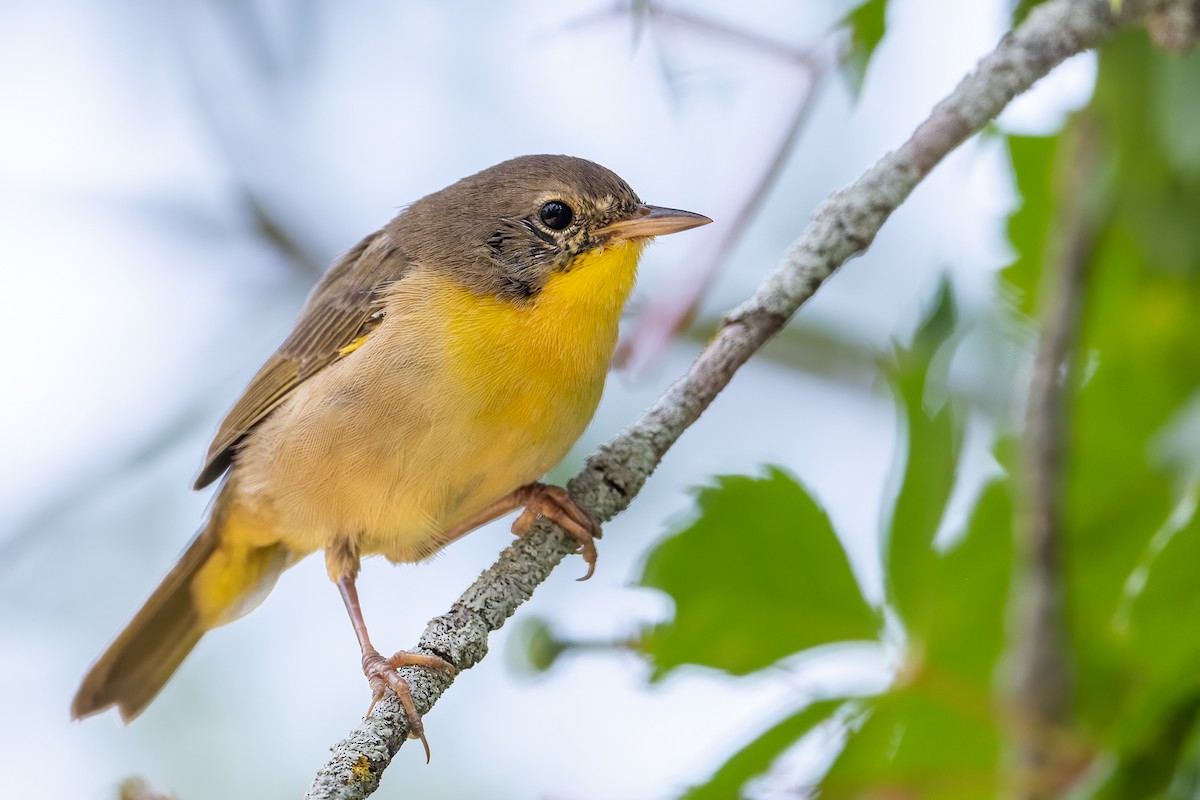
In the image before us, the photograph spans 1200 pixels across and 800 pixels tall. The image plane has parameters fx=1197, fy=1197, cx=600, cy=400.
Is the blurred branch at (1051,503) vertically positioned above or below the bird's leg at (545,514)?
below

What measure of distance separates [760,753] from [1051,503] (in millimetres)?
1002

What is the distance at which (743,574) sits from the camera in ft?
9.91

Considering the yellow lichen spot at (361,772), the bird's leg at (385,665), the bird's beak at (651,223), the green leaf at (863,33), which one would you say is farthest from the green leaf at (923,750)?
the bird's beak at (651,223)

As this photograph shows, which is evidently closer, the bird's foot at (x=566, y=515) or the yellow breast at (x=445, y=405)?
the bird's foot at (x=566, y=515)

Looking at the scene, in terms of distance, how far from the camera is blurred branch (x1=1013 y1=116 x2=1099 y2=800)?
2.89 meters

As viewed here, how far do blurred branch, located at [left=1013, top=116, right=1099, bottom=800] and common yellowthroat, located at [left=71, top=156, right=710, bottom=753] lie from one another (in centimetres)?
115

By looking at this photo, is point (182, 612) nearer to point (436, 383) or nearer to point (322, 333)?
point (322, 333)

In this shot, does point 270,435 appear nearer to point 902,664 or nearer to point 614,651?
point 614,651

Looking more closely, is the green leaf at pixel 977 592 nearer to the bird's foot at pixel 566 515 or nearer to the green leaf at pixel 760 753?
the green leaf at pixel 760 753

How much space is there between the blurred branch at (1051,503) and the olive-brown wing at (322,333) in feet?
7.28

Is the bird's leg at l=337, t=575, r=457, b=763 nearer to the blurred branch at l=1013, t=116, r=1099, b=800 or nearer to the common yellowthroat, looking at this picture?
the common yellowthroat

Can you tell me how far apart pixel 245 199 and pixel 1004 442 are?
4.37m

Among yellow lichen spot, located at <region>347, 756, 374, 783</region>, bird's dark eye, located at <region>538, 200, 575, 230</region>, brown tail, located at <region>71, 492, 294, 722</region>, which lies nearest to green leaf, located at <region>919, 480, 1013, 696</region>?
yellow lichen spot, located at <region>347, 756, 374, 783</region>

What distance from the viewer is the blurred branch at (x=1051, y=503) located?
114 inches
